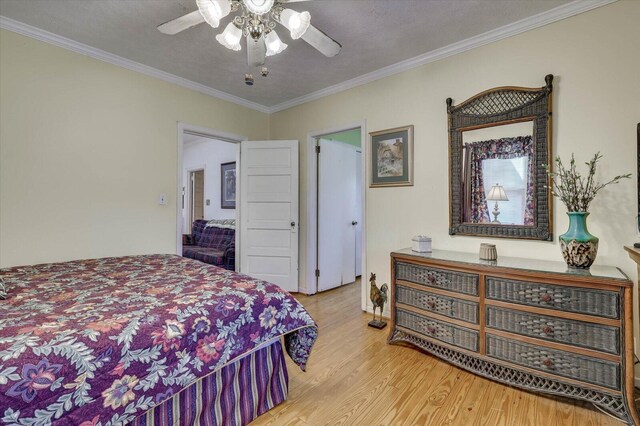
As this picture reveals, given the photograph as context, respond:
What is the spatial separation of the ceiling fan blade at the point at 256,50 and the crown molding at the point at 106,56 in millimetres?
1773

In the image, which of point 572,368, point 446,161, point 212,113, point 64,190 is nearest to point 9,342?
point 64,190

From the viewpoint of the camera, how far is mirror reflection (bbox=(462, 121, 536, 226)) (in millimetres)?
2252

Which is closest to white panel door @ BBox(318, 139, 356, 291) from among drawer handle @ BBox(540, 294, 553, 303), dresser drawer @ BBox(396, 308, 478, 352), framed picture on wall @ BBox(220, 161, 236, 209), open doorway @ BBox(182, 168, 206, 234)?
dresser drawer @ BBox(396, 308, 478, 352)

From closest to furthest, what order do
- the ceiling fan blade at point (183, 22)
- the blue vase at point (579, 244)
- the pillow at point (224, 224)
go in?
the ceiling fan blade at point (183, 22)
the blue vase at point (579, 244)
the pillow at point (224, 224)

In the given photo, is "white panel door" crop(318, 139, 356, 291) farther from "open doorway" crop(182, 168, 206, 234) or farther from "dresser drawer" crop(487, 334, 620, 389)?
"open doorway" crop(182, 168, 206, 234)

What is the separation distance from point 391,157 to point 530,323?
5.99 feet

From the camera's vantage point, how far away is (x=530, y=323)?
184 cm

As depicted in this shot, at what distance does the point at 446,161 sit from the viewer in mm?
2672

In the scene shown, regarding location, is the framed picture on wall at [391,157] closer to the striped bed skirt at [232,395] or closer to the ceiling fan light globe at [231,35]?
the ceiling fan light globe at [231,35]

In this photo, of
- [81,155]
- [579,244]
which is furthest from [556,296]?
[81,155]

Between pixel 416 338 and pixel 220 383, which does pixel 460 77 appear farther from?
pixel 220 383

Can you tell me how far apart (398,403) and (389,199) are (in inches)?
72.4

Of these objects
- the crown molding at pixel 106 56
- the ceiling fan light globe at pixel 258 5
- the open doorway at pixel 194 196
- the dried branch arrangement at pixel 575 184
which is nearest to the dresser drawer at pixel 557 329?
the dried branch arrangement at pixel 575 184

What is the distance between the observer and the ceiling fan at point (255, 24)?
150cm
